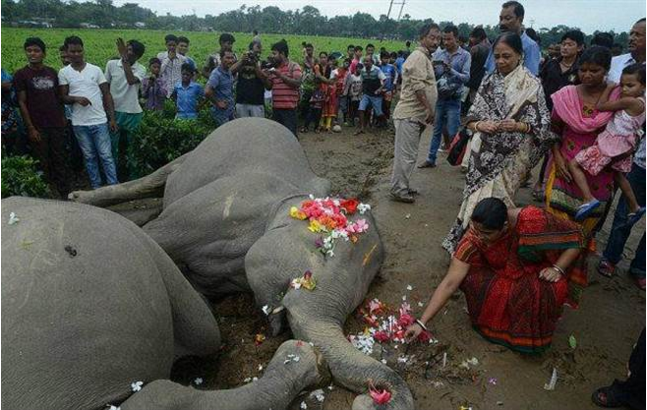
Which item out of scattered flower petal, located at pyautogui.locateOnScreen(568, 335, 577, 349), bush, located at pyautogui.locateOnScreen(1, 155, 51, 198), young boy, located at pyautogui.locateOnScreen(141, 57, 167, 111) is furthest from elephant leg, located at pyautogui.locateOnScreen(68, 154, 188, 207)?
scattered flower petal, located at pyautogui.locateOnScreen(568, 335, 577, 349)

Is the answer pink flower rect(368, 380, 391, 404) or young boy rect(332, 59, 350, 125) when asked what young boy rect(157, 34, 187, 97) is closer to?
young boy rect(332, 59, 350, 125)

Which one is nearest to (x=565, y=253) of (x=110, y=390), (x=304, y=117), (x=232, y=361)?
(x=232, y=361)

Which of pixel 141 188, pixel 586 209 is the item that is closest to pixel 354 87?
pixel 141 188

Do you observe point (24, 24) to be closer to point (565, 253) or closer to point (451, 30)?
point (451, 30)

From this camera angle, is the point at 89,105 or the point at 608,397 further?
the point at 89,105

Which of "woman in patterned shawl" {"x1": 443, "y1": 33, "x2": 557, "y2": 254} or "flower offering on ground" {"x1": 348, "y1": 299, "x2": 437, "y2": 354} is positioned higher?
"woman in patterned shawl" {"x1": 443, "y1": 33, "x2": 557, "y2": 254}

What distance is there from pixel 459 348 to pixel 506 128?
201 cm

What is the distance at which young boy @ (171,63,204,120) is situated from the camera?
8.89m

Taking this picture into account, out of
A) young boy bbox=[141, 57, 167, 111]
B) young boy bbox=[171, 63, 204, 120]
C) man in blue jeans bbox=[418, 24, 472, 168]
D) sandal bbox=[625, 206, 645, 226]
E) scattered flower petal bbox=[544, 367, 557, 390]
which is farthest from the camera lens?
young boy bbox=[141, 57, 167, 111]

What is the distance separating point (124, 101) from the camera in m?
7.49

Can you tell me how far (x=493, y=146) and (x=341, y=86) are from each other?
9527 millimetres

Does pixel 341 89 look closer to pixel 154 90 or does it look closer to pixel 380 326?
pixel 154 90

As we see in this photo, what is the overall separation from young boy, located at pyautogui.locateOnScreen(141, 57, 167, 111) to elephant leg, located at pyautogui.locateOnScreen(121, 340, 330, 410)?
25.5ft

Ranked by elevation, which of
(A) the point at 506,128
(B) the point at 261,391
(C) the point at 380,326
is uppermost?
(A) the point at 506,128
